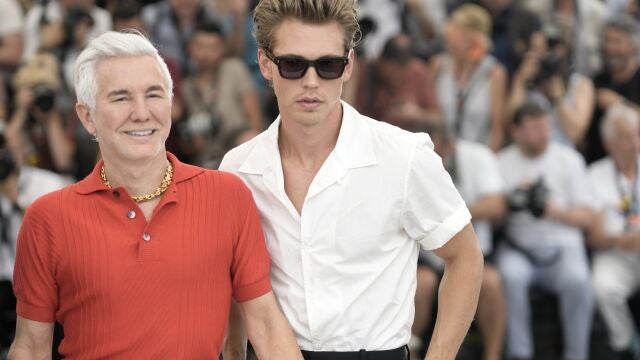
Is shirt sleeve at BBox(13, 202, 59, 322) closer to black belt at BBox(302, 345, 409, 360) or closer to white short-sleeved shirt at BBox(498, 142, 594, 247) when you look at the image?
black belt at BBox(302, 345, 409, 360)

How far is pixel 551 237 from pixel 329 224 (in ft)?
14.4

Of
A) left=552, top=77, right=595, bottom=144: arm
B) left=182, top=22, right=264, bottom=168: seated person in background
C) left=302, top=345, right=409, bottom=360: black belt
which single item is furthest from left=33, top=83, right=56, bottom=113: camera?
left=302, top=345, right=409, bottom=360: black belt

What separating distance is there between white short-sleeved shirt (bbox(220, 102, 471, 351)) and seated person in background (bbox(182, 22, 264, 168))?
13.4 ft

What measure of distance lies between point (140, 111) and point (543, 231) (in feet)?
16.0

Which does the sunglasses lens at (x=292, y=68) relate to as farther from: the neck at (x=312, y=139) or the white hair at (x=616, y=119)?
the white hair at (x=616, y=119)

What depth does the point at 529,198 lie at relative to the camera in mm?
7621

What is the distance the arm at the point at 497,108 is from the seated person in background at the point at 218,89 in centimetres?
179

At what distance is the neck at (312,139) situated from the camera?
147 inches

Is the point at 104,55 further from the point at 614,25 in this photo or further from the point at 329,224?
the point at 614,25

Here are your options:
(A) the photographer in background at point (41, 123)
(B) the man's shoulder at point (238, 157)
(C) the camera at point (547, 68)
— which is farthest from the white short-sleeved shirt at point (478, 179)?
(B) the man's shoulder at point (238, 157)

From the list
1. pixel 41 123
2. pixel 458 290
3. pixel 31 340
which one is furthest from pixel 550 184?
pixel 31 340

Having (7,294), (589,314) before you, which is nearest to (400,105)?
(589,314)

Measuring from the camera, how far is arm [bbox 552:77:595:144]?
835 centimetres

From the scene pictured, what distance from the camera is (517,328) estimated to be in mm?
7461
